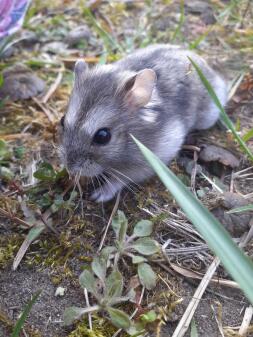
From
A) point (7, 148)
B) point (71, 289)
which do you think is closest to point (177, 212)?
point (71, 289)

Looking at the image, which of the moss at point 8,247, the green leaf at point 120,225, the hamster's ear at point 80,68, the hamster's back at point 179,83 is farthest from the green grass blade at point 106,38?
the moss at point 8,247

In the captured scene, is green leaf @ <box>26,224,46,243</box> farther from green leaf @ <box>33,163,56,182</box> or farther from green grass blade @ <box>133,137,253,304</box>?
green grass blade @ <box>133,137,253,304</box>


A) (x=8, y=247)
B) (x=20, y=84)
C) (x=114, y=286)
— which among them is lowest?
(x=8, y=247)

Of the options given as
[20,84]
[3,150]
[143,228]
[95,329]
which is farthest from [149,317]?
[20,84]

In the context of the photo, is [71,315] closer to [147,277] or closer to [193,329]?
[147,277]

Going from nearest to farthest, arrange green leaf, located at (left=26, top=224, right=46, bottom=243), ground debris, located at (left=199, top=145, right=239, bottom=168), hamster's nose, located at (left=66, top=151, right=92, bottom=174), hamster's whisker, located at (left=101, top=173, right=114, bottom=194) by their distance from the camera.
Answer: green leaf, located at (left=26, top=224, right=46, bottom=243)
hamster's nose, located at (left=66, top=151, right=92, bottom=174)
hamster's whisker, located at (left=101, top=173, right=114, bottom=194)
ground debris, located at (left=199, top=145, right=239, bottom=168)

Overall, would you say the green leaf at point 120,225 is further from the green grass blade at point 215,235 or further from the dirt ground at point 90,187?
the green grass blade at point 215,235

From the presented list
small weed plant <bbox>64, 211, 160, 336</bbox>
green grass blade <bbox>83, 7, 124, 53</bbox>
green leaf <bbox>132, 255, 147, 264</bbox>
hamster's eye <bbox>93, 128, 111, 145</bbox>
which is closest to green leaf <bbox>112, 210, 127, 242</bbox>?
small weed plant <bbox>64, 211, 160, 336</bbox>
